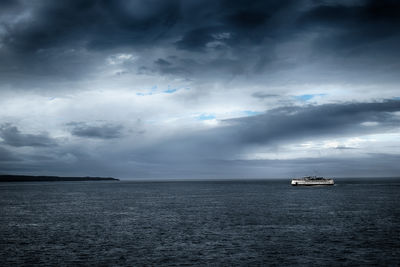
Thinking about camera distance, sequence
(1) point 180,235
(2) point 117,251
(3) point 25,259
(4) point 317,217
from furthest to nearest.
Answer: (4) point 317,217
(1) point 180,235
(2) point 117,251
(3) point 25,259

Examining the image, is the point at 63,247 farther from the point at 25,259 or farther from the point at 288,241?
the point at 288,241

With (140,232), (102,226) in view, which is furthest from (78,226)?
(140,232)

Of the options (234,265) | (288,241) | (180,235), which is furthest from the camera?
(180,235)

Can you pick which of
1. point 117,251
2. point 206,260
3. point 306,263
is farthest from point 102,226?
point 306,263

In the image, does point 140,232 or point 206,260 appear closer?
point 206,260

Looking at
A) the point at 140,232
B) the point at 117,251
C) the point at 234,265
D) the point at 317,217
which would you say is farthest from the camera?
the point at 317,217

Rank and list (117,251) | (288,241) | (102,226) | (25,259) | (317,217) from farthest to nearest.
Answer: (317,217) < (102,226) < (288,241) < (117,251) < (25,259)

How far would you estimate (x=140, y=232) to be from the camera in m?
63.1

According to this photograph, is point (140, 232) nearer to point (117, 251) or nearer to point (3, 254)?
point (117, 251)

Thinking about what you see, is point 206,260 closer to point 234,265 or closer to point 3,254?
point 234,265

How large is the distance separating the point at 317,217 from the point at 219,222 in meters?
23.2

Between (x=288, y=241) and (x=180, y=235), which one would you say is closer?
(x=288, y=241)

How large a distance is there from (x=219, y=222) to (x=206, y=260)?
3228 centimetres

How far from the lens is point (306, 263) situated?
40719 mm
